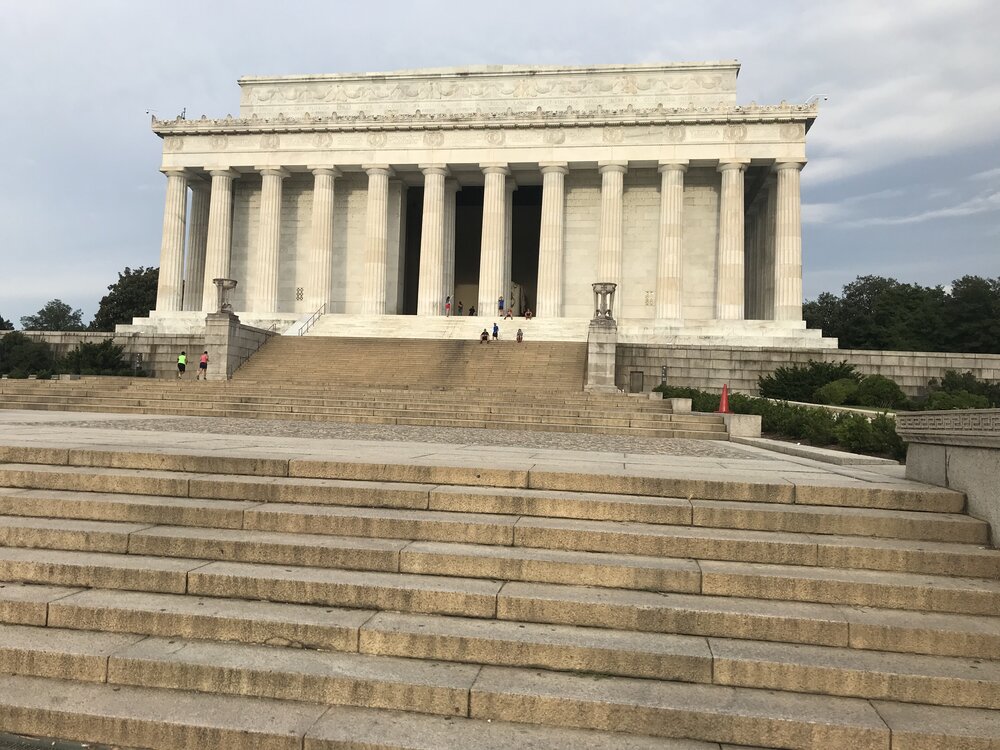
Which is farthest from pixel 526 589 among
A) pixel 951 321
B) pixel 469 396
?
pixel 951 321

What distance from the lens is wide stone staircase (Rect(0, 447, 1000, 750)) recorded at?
4.48 metres

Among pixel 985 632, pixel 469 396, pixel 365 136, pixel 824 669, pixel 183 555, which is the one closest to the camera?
pixel 824 669

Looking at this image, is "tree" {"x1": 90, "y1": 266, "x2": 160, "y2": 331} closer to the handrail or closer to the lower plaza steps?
the handrail

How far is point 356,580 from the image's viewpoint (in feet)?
19.1

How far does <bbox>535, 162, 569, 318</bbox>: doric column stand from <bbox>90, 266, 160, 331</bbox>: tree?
48.5 m

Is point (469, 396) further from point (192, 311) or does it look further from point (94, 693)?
point (192, 311)

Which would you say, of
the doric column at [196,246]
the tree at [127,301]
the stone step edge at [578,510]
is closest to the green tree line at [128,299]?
the tree at [127,301]

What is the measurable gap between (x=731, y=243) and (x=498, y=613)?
4178 cm

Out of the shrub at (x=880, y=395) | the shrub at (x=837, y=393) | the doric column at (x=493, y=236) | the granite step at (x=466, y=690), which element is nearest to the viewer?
the granite step at (x=466, y=690)

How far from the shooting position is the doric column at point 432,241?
46.3m

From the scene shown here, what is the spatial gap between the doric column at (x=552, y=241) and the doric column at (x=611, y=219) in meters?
2.68

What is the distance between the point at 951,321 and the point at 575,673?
67.6 m

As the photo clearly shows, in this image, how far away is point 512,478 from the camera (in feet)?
Answer: 25.1

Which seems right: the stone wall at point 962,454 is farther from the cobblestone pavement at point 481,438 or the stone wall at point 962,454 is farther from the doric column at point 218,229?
the doric column at point 218,229
